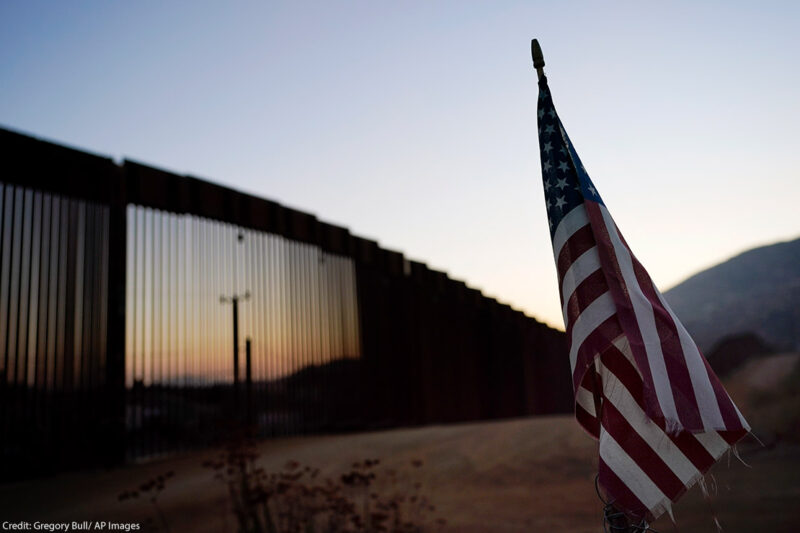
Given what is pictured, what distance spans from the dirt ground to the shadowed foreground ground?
0.06 feet

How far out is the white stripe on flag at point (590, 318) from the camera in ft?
11.5

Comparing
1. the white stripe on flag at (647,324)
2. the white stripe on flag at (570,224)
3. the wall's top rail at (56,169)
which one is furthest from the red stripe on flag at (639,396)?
the wall's top rail at (56,169)

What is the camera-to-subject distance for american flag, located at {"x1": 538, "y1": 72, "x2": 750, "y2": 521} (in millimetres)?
3307

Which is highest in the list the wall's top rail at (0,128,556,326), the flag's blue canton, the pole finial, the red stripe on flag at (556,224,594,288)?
the wall's top rail at (0,128,556,326)

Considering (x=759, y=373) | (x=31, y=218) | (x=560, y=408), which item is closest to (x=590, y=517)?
(x=759, y=373)

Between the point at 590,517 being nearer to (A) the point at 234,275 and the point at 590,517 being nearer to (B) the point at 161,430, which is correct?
(B) the point at 161,430

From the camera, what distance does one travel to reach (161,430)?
1129 cm

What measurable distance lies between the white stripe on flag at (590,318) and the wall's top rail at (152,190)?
9034mm

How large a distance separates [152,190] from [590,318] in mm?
9749

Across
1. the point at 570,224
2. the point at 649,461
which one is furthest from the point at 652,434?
the point at 570,224

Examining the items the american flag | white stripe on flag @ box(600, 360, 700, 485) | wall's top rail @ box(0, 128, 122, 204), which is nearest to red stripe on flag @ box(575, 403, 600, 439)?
the american flag

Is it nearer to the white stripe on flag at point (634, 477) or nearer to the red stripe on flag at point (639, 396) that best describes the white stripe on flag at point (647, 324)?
the red stripe on flag at point (639, 396)

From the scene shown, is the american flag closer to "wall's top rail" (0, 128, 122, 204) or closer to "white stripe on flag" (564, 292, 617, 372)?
"white stripe on flag" (564, 292, 617, 372)

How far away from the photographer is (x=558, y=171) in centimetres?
387
